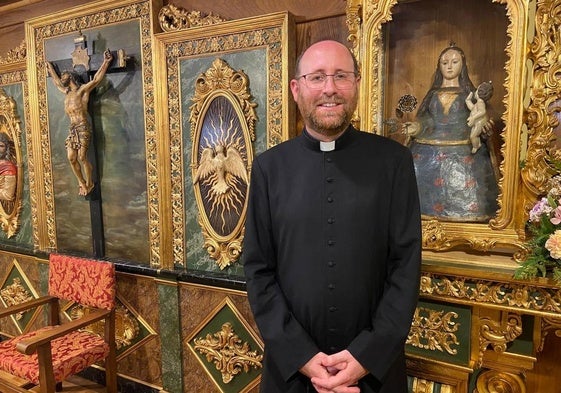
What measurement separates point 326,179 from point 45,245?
9.13ft

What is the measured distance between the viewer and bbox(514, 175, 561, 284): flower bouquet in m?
1.50

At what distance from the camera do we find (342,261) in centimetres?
143

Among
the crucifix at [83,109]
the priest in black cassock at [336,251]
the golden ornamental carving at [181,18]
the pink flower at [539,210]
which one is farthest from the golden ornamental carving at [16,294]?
the pink flower at [539,210]

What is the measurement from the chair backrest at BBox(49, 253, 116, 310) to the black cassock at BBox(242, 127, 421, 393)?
1.60 meters

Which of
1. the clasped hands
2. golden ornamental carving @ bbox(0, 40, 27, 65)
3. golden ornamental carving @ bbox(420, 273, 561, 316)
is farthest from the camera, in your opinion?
golden ornamental carving @ bbox(0, 40, 27, 65)

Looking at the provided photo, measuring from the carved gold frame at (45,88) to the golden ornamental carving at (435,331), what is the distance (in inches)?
66.5

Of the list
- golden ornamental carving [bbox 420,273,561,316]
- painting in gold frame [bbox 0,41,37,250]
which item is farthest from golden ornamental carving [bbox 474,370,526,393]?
painting in gold frame [bbox 0,41,37,250]

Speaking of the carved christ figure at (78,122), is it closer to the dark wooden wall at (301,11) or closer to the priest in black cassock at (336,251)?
the dark wooden wall at (301,11)

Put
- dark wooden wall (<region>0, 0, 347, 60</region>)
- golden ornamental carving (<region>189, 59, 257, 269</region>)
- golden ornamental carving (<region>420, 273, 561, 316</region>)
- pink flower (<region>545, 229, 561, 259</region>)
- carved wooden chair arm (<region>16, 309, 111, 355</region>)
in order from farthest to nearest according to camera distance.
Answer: golden ornamental carving (<region>189, 59, 257, 269</region>)
carved wooden chair arm (<region>16, 309, 111, 355</region>)
dark wooden wall (<region>0, 0, 347, 60</region>)
golden ornamental carving (<region>420, 273, 561, 316</region>)
pink flower (<region>545, 229, 561, 259</region>)

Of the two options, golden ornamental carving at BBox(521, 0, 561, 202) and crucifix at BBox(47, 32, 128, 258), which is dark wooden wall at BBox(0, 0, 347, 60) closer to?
crucifix at BBox(47, 32, 128, 258)

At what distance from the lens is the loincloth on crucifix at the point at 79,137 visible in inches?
111

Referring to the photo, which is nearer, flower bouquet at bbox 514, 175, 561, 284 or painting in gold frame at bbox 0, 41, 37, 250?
flower bouquet at bbox 514, 175, 561, 284

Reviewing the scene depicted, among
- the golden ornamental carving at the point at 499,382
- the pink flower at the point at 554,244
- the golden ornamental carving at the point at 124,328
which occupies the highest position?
the pink flower at the point at 554,244

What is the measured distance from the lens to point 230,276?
98.0 inches
